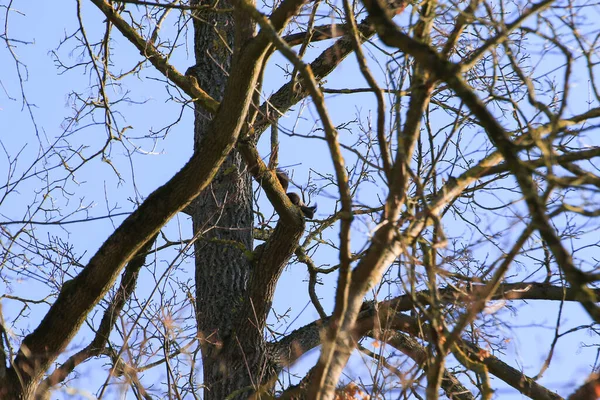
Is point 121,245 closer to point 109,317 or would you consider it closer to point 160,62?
point 109,317

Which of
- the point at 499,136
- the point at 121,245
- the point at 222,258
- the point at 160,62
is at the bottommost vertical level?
the point at 499,136

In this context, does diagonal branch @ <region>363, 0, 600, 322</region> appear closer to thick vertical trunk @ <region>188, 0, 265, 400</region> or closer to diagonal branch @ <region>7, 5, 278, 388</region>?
diagonal branch @ <region>7, 5, 278, 388</region>

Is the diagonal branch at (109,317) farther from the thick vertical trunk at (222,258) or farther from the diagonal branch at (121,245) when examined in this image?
the thick vertical trunk at (222,258)

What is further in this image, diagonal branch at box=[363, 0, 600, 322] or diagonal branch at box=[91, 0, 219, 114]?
diagonal branch at box=[91, 0, 219, 114]

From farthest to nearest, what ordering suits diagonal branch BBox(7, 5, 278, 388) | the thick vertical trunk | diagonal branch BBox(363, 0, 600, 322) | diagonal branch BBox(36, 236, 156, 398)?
the thick vertical trunk < diagonal branch BBox(36, 236, 156, 398) < diagonal branch BBox(7, 5, 278, 388) < diagonal branch BBox(363, 0, 600, 322)

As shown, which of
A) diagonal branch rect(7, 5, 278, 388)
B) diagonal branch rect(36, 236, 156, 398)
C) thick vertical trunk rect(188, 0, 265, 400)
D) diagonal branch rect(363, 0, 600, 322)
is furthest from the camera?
thick vertical trunk rect(188, 0, 265, 400)

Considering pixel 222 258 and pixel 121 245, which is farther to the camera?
pixel 222 258

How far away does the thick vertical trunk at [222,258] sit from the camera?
568cm

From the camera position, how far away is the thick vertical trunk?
5.68m

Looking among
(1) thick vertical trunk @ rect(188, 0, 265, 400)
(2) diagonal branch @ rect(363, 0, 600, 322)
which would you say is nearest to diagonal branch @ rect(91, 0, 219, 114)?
(1) thick vertical trunk @ rect(188, 0, 265, 400)

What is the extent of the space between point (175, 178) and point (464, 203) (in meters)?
2.94

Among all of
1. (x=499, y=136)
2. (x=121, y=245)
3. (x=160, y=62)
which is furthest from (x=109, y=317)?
(x=499, y=136)

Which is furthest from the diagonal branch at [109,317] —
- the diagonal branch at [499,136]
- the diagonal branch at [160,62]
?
the diagonal branch at [499,136]

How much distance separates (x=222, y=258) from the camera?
20.3 ft
